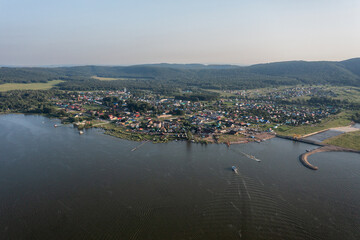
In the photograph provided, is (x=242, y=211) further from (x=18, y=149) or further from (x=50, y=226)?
(x=18, y=149)

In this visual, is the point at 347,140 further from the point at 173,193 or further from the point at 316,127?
the point at 173,193

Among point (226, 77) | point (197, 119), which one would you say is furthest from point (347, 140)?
point (226, 77)

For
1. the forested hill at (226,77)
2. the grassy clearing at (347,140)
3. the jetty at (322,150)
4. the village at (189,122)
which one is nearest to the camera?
the jetty at (322,150)

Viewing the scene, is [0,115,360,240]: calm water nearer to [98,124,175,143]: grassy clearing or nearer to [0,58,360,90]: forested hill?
[98,124,175,143]: grassy clearing

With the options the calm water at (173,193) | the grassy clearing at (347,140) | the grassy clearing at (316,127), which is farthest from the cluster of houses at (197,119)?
the grassy clearing at (347,140)

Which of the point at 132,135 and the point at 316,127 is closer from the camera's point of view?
the point at 132,135

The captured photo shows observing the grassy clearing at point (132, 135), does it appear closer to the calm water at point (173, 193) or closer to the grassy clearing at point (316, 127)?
the calm water at point (173, 193)
